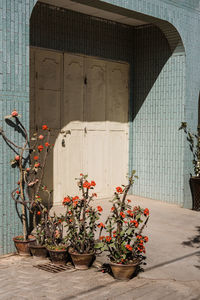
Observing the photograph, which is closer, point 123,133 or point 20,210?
point 20,210

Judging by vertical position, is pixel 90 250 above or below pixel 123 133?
below

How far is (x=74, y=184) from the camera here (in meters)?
7.80

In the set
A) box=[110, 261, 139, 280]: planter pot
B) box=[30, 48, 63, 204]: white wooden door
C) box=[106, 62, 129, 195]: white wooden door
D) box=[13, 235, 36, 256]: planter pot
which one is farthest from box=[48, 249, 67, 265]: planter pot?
box=[106, 62, 129, 195]: white wooden door

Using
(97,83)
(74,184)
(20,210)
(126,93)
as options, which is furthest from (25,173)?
(126,93)

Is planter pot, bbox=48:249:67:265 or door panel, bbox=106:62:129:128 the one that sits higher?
door panel, bbox=106:62:129:128

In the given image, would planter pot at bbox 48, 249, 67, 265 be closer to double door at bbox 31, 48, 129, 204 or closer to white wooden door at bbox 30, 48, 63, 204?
double door at bbox 31, 48, 129, 204

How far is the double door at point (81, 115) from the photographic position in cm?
A: 738

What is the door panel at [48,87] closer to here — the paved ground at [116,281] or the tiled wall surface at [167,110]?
the tiled wall surface at [167,110]

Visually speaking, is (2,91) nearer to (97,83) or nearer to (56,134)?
(56,134)

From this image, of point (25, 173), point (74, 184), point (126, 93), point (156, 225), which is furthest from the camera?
point (126, 93)

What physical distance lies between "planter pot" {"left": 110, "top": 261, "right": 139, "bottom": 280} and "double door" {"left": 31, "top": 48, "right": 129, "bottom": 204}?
3056 millimetres

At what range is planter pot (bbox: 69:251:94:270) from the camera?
4.53 meters

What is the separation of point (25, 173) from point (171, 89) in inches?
147

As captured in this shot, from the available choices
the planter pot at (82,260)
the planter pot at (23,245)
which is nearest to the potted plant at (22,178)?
the planter pot at (23,245)
